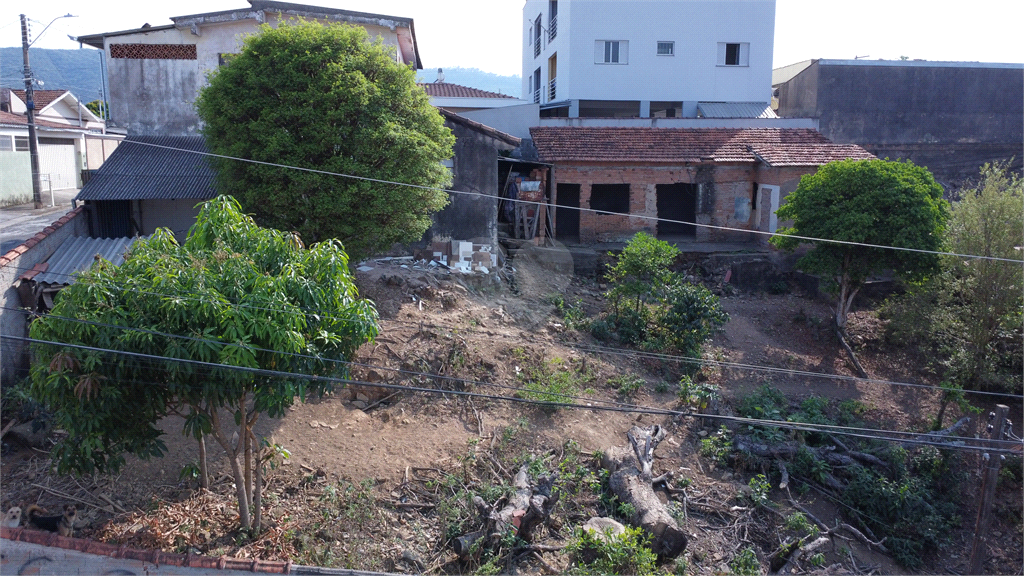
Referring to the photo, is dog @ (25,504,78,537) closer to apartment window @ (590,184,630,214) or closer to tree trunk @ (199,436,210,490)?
tree trunk @ (199,436,210,490)

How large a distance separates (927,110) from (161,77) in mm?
27083

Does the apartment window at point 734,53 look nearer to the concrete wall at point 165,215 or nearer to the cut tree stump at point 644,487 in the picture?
the cut tree stump at point 644,487

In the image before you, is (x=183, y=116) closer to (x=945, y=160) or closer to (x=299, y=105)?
(x=299, y=105)

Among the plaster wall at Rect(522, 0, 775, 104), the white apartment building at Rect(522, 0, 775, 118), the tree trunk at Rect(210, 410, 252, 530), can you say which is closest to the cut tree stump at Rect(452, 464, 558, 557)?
the tree trunk at Rect(210, 410, 252, 530)

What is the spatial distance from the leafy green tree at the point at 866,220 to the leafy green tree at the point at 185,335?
10895 mm

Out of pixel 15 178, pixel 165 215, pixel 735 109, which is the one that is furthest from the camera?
pixel 735 109

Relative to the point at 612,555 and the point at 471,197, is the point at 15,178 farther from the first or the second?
the point at 612,555

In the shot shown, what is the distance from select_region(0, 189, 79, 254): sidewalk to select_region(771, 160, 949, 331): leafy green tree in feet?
55.0

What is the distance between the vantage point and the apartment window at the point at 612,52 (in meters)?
28.2

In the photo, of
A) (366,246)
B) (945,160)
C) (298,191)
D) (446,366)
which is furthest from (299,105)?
(945,160)

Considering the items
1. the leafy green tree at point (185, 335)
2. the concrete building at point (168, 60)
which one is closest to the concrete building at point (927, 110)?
the concrete building at point (168, 60)

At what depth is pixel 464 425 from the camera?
1152cm

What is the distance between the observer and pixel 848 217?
51.3 feet

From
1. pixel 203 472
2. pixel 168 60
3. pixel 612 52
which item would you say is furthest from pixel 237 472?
pixel 612 52
